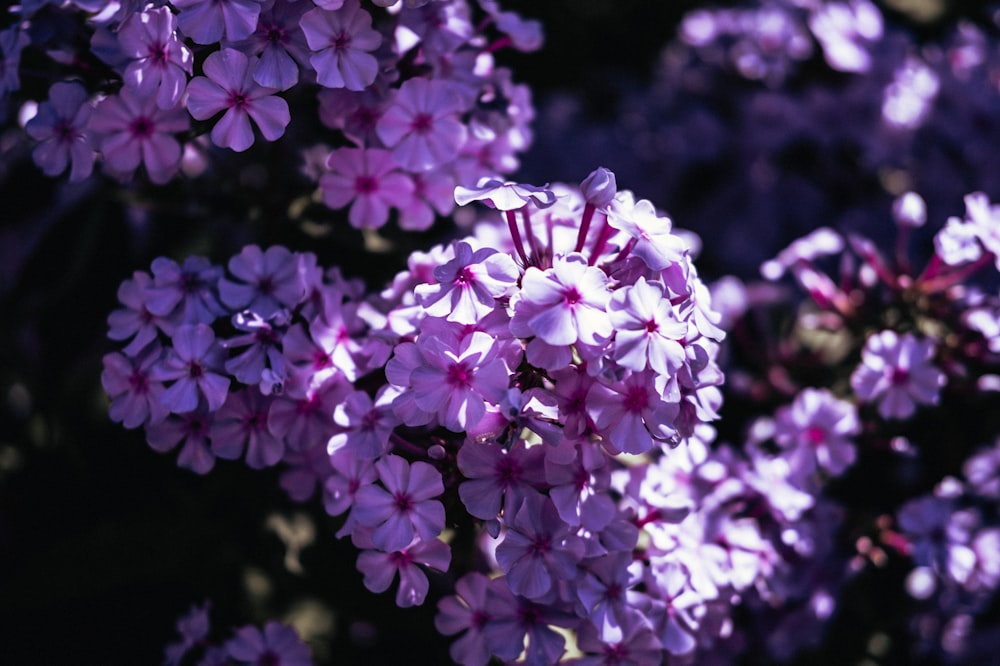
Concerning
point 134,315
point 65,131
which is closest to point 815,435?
point 134,315

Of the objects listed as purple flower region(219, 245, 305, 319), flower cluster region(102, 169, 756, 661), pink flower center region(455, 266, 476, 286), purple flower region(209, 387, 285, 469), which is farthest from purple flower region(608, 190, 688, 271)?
purple flower region(209, 387, 285, 469)

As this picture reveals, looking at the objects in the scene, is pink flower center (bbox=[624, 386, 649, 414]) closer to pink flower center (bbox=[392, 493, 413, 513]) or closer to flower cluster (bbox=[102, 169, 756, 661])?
flower cluster (bbox=[102, 169, 756, 661])

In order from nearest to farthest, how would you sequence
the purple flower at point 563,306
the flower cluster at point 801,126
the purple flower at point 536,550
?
the purple flower at point 563,306 → the purple flower at point 536,550 → the flower cluster at point 801,126

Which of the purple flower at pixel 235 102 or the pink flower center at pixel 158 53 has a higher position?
the pink flower center at pixel 158 53

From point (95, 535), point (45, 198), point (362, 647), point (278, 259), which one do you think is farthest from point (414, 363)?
point (45, 198)

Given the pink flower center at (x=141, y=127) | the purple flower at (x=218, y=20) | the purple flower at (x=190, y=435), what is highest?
the purple flower at (x=218, y=20)

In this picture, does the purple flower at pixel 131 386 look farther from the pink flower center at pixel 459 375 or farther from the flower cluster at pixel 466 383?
the pink flower center at pixel 459 375

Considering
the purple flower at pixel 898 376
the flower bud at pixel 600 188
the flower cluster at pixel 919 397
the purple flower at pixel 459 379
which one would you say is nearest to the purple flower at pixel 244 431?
the purple flower at pixel 459 379
